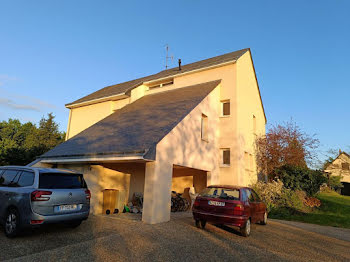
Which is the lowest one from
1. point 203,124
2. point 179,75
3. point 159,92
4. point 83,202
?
point 83,202

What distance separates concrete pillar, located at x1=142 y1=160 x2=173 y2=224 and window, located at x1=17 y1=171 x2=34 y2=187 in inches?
146

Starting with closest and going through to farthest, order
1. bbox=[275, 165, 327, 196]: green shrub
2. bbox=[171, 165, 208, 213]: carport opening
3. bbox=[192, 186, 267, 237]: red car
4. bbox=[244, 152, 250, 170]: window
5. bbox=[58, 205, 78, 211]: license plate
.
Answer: bbox=[58, 205, 78, 211]: license plate < bbox=[192, 186, 267, 237]: red car < bbox=[171, 165, 208, 213]: carport opening < bbox=[275, 165, 327, 196]: green shrub < bbox=[244, 152, 250, 170]: window

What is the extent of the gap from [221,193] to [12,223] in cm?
587

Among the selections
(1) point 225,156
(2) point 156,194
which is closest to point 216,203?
(2) point 156,194

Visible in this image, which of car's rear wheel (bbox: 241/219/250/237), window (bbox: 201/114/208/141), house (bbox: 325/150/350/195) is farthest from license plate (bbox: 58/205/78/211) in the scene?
house (bbox: 325/150/350/195)

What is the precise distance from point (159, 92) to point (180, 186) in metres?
7.38

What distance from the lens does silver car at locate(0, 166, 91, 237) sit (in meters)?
5.60

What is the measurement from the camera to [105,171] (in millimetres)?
10828

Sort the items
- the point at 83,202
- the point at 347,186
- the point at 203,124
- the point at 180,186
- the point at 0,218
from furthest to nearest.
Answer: the point at 347,186, the point at 180,186, the point at 203,124, the point at 83,202, the point at 0,218

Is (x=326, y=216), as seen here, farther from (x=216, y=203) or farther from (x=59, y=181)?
(x=59, y=181)

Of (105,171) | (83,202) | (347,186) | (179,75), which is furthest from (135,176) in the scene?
(347,186)

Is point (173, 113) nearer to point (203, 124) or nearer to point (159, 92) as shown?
point (203, 124)

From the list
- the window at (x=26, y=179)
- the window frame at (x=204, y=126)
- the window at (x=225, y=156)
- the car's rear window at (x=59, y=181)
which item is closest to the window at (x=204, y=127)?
the window frame at (x=204, y=126)

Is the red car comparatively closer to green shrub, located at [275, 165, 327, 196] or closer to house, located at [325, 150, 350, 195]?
green shrub, located at [275, 165, 327, 196]
